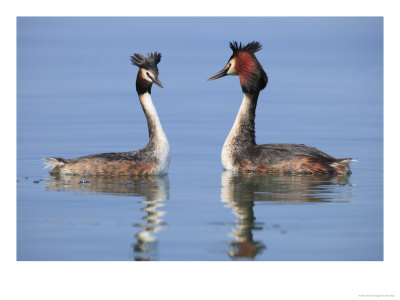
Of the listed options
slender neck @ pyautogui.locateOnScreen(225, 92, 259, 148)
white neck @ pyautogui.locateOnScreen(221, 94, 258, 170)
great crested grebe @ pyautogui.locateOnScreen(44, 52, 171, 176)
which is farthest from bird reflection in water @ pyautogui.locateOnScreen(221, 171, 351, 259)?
great crested grebe @ pyautogui.locateOnScreen(44, 52, 171, 176)

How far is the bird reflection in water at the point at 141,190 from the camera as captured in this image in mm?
8670

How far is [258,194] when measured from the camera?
35.0 ft

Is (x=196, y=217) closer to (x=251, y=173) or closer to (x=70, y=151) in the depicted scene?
(x=251, y=173)

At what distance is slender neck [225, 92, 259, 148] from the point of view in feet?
42.5

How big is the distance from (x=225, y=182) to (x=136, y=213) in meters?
2.22

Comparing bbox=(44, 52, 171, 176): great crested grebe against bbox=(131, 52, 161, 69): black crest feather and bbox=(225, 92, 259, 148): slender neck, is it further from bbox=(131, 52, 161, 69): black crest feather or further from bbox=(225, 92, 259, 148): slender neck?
bbox=(225, 92, 259, 148): slender neck

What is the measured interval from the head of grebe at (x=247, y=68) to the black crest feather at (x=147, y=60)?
4.06ft

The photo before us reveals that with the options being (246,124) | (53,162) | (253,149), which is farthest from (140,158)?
(246,124)

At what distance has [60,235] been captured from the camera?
8.91m

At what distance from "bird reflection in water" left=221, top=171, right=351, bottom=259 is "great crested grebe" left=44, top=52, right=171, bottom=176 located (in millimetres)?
978

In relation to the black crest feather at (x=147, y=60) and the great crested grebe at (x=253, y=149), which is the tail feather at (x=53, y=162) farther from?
the great crested grebe at (x=253, y=149)

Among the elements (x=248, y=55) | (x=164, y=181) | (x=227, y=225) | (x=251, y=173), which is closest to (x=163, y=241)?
(x=227, y=225)

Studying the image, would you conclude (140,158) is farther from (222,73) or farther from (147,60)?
(222,73)

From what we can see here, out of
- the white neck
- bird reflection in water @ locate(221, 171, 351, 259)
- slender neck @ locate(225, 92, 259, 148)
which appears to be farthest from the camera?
slender neck @ locate(225, 92, 259, 148)
